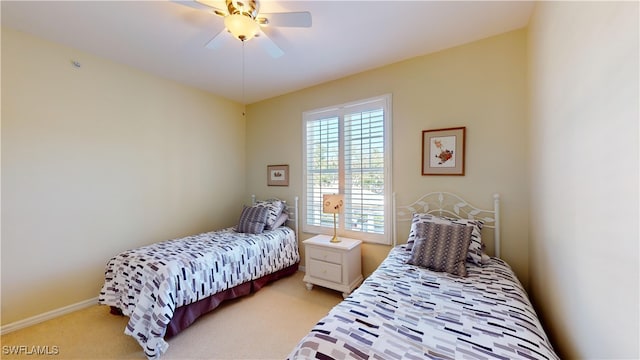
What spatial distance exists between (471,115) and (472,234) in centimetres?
115

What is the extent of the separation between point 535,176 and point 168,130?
3983 millimetres

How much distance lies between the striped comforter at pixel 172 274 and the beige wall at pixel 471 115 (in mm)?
1364

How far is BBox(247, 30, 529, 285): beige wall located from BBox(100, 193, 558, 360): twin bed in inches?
5.9

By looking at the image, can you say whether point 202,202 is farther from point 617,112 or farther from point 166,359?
point 617,112

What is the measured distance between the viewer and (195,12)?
1924 millimetres

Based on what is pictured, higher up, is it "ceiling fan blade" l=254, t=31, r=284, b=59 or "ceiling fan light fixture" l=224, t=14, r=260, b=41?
"ceiling fan blade" l=254, t=31, r=284, b=59

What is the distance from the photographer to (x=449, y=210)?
8.16ft

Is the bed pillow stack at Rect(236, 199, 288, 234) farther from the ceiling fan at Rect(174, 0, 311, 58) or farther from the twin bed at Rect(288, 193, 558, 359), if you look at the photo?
the ceiling fan at Rect(174, 0, 311, 58)

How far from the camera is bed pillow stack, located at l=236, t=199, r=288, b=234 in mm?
3217

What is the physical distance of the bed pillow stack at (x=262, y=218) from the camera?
3.22 meters

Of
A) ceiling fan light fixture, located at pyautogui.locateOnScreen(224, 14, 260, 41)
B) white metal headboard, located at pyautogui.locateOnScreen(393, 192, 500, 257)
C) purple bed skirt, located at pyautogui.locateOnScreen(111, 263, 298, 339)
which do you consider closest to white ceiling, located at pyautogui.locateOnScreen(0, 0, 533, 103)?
ceiling fan light fixture, located at pyautogui.locateOnScreen(224, 14, 260, 41)

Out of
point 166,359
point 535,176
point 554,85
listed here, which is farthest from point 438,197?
point 166,359

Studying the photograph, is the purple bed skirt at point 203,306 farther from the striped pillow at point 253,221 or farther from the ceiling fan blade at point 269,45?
the ceiling fan blade at point 269,45

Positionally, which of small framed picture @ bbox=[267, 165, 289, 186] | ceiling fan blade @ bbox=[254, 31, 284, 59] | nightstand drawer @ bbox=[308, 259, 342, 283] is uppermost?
ceiling fan blade @ bbox=[254, 31, 284, 59]
